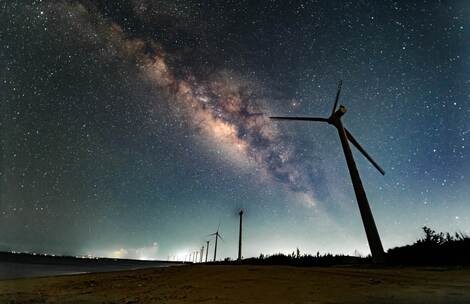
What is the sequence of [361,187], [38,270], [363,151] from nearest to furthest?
[361,187], [363,151], [38,270]

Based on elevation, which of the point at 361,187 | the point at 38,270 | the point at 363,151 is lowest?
the point at 38,270

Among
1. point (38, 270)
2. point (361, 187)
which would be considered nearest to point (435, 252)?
Result: point (361, 187)

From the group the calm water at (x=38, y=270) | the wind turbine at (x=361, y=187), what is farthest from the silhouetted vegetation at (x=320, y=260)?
the calm water at (x=38, y=270)

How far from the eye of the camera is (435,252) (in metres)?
14.3

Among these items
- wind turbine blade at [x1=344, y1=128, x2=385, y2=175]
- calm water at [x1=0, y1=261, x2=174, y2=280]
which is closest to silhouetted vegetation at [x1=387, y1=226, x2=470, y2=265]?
wind turbine blade at [x1=344, y1=128, x2=385, y2=175]

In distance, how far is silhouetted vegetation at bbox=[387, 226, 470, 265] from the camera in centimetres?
1292

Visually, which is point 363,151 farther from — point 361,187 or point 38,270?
point 38,270

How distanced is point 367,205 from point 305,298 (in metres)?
14.9

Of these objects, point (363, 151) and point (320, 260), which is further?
point (363, 151)

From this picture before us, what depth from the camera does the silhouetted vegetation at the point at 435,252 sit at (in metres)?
12.9

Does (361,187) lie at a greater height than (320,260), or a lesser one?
greater

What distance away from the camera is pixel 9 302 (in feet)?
26.7

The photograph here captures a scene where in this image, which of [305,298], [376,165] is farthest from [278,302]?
[376,165]

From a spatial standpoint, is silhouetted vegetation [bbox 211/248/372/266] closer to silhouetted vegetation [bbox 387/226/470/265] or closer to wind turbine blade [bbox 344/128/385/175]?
silhouetted vegetation [bbox 387/226/470/265]
